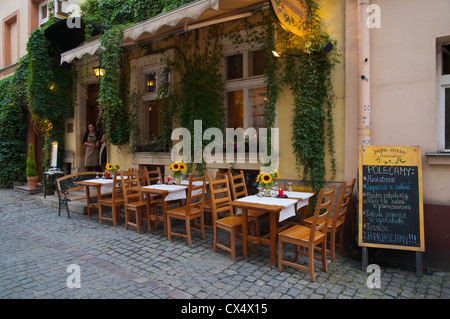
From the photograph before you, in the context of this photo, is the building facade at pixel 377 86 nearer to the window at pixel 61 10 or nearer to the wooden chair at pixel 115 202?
the wooden chair at pixel 115 202

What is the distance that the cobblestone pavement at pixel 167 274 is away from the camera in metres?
2.95

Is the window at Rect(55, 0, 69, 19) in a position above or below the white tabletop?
above

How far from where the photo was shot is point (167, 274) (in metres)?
3.40

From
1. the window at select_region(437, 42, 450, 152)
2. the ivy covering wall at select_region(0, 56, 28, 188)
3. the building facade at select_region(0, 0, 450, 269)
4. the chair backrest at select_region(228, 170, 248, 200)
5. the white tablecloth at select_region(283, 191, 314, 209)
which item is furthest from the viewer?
the ivy covering wall at select_region(0, 56, 28, 188)

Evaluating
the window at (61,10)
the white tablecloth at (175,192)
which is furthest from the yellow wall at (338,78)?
the window at (61,10)

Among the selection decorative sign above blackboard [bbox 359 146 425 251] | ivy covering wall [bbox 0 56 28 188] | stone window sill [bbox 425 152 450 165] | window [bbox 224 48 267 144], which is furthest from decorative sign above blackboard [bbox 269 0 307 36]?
ivy covering wall [bbox 0 56 28 188]

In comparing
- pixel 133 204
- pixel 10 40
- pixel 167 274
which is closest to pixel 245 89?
pixel 133 204

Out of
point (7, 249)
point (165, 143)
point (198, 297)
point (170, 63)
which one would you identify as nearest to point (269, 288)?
point (198, 297)

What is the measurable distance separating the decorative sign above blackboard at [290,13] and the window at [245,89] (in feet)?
4.84

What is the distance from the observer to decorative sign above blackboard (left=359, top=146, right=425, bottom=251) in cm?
344

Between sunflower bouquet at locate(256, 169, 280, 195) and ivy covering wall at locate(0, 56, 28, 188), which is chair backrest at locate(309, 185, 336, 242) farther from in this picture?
ivy covering wall at locate(0, 56, 28, 188)

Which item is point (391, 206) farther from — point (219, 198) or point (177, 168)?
point (177, 168)

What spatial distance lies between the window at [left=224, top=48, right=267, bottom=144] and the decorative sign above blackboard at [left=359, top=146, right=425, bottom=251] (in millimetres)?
2479

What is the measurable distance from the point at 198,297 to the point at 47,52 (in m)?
8.40
